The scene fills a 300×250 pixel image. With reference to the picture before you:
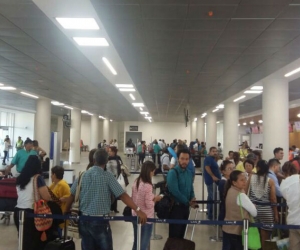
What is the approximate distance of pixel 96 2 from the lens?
224 inches

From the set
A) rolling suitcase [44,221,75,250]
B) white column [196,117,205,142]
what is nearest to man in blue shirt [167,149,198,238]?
rolling suitcase [44,221,75,250]

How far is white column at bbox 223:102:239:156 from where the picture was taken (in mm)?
21172

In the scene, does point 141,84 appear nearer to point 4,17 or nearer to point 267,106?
point 267,106

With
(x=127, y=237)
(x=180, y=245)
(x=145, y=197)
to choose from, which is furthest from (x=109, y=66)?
(x=180, y=245)

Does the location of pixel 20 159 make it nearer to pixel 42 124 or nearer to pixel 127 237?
pixel 127 237

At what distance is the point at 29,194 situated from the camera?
198 inches

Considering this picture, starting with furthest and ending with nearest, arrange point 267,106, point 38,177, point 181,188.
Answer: point 267,106 → point 181,188 → point 38,177

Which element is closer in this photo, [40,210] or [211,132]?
[40,210]

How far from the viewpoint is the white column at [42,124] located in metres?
21.6

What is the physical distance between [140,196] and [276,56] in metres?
5.71

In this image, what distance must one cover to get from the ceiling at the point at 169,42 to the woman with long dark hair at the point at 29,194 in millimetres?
2702

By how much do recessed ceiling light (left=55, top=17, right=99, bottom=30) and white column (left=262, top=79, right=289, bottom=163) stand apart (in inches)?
288

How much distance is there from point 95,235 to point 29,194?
135 cm

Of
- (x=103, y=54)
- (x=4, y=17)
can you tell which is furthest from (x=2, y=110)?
(x=4, y=17)
